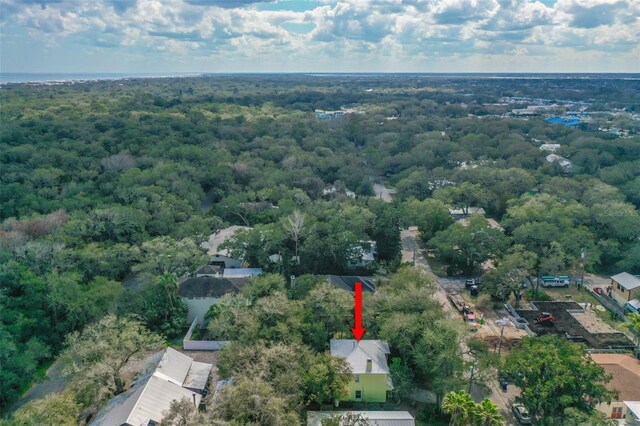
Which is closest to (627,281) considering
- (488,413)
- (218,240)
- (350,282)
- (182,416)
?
(350,282)

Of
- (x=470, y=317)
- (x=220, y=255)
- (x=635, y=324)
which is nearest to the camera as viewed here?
(x=635, y=324)

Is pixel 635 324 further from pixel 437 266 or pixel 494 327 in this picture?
pixel 437 266

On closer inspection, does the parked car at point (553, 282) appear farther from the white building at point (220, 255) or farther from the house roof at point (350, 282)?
the white building at point (220, 255)

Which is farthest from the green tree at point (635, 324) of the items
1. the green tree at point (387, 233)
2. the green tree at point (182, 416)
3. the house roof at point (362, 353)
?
the green tree at point (182, 416)

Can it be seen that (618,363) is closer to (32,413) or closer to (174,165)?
(32,413)

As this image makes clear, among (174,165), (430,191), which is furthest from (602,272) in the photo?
(174,165)

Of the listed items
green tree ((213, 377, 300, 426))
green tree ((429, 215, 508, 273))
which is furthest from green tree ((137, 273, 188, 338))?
green tree ((429, 215, 508, 273))
